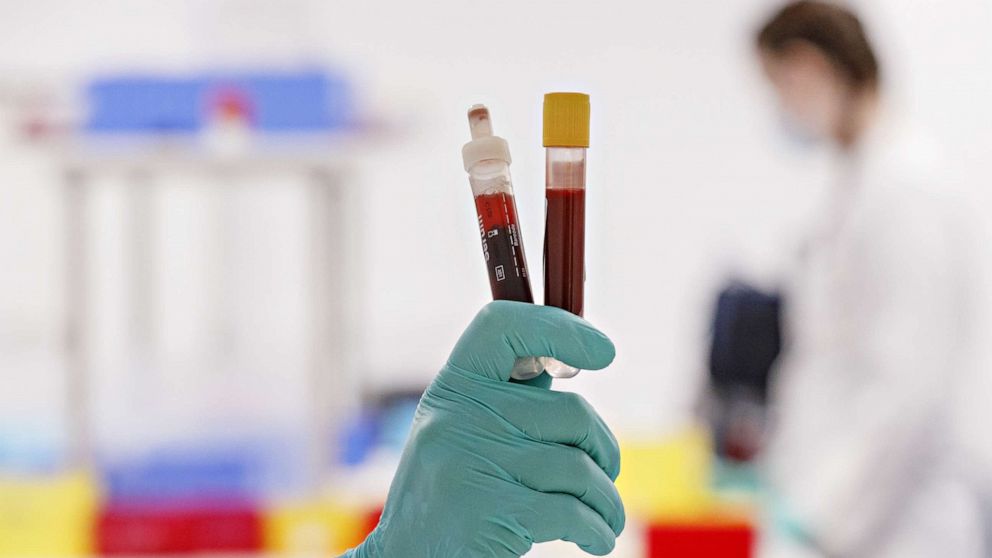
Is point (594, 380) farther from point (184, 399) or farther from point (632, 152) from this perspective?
point (184, 399)

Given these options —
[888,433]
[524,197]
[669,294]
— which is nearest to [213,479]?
[888,433]

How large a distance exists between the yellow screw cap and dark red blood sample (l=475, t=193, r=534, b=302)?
0.18ft

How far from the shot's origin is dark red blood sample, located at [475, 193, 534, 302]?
2.08 feet

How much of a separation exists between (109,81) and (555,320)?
1.25 metres

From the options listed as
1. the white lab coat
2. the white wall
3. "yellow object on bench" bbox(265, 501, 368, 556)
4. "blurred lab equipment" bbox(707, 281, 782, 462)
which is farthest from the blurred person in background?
the white wall

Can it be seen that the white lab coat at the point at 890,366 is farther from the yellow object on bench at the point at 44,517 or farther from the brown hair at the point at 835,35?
the yellow object on bench at the point at 44,517

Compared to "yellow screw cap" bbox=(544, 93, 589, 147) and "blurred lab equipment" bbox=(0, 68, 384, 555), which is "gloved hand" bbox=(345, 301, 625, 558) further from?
"blurred lab equipment" bbox=(0, 68, 384, 555)

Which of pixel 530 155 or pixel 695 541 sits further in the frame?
pixel 530 155

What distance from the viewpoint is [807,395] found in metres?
1.81

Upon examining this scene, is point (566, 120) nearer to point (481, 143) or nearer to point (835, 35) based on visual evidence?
point (481, 143)

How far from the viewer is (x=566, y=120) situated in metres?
0.61

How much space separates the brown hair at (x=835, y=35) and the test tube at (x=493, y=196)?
4.26 ft

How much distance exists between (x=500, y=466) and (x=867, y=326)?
114 centimetres

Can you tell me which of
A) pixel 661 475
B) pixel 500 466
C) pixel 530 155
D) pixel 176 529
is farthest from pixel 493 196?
pixel 530 155
